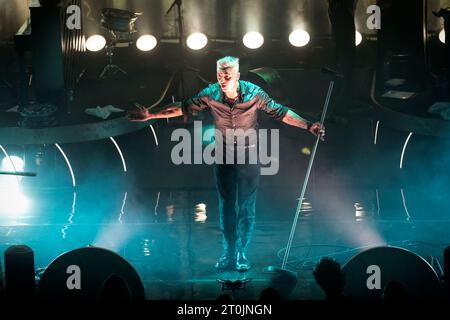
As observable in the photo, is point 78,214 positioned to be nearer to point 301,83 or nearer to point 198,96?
point 198,96

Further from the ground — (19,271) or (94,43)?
(94,43)

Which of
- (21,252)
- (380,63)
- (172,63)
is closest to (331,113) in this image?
(380,63)

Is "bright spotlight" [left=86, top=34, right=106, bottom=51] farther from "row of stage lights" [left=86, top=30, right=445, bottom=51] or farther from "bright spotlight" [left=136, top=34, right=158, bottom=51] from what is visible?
"bright spotlight" [left=136, top=34, right=158, bottom=51]

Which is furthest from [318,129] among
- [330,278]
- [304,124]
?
[330,278]

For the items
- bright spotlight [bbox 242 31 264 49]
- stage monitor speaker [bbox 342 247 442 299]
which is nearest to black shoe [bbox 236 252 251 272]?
stage monitor speaker [bbox 342 247 442 299]

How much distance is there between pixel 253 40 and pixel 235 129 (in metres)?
9.28

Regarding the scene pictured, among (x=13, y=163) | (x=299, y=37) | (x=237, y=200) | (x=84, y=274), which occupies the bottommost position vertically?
(x=84, y=274)

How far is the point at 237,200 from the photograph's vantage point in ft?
25.7

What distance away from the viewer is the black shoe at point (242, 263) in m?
7.71

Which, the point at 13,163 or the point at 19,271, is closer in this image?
the point at 19,271

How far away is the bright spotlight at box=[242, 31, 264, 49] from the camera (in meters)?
16.7

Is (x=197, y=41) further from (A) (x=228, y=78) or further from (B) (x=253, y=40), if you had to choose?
(A) (x=228, y=78)

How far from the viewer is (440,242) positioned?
8.78 meters

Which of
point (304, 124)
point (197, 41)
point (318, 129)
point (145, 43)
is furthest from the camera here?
point (145, 43)
